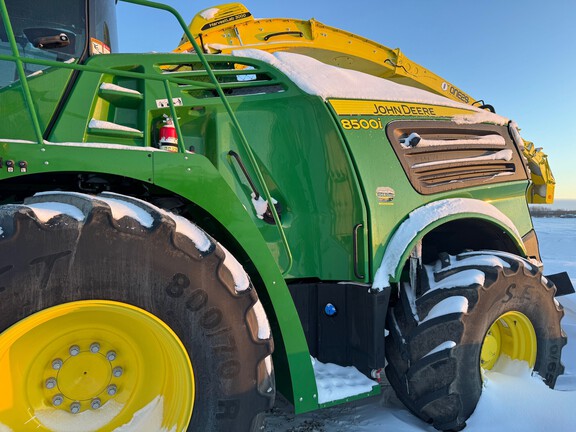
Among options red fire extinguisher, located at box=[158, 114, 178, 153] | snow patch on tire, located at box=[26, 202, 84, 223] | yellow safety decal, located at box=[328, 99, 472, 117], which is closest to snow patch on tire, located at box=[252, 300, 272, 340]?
snow patch on tire, located at box=[26, 202, 84, 223]

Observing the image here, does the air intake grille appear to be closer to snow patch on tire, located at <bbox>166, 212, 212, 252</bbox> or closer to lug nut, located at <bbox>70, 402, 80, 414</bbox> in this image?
snow patch on tire, located at <bbox>166, 212, 212, 252</bbox>

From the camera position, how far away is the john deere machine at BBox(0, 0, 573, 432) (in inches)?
68.1

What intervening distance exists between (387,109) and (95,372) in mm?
2282

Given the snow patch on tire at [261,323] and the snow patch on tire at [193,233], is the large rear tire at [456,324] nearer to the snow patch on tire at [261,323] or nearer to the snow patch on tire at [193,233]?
the snow patch on tire at [261,323]

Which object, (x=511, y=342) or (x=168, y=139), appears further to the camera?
(x=511, y=342)

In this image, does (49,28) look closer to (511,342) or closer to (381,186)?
(381,186)

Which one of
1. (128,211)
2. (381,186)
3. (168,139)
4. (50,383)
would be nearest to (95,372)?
(50,383)

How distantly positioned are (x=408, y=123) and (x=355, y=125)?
0.48m

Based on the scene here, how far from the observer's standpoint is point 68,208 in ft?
5.54

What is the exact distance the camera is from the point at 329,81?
2812mm

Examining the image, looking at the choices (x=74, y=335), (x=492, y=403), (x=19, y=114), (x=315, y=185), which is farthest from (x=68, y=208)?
(x=492, y=403)

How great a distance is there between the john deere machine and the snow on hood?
0.02 m

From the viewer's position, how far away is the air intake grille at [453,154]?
9.71ft

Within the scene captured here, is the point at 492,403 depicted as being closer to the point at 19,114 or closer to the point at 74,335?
the point at 74,335
